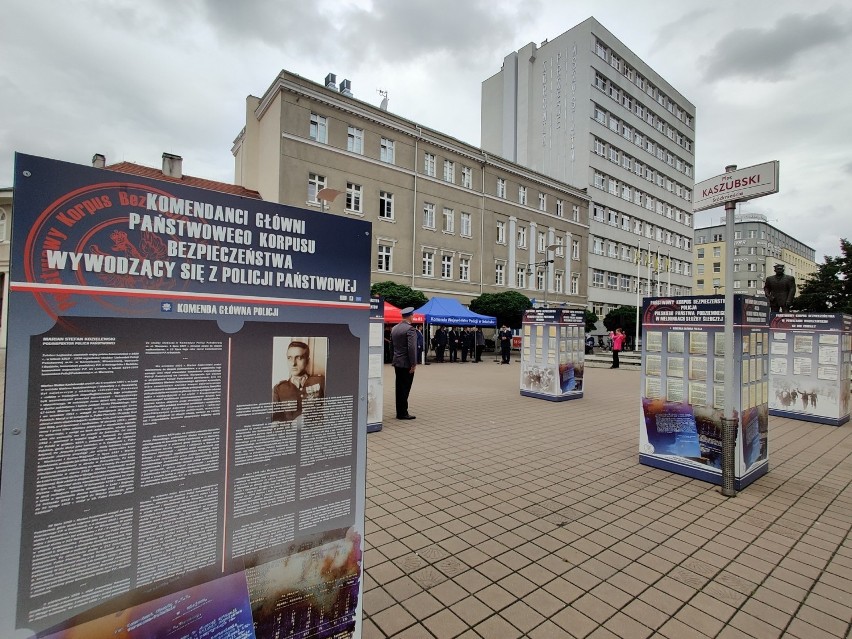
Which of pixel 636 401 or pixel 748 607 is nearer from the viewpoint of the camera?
pixel 748 607

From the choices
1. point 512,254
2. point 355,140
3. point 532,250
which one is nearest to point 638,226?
point 532,250

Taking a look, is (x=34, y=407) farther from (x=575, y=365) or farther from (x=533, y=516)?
(x=575, y=365)

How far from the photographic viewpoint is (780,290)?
1019 cm

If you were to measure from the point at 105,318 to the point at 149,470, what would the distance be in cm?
59

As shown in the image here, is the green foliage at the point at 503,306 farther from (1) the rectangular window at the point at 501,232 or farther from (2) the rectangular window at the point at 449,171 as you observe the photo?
(2) the rectangular window at the point at 449,171

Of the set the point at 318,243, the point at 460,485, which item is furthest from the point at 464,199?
the point at 318,243

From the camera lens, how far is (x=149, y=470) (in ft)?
5.59

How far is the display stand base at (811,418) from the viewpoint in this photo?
8953 millimetres

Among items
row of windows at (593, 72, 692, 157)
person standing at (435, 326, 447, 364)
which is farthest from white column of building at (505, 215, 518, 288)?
row of windows at (593, 72, 692, 157)

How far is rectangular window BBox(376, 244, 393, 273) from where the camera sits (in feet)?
96.6

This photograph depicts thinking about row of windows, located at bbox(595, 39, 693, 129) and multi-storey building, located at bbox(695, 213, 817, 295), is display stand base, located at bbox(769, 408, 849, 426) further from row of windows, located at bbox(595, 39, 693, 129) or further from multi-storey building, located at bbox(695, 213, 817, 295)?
multi-storey building, located at bbox(695, 213, 817, 295)

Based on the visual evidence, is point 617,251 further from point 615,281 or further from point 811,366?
point 811,366

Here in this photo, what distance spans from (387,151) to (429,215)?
5.30m

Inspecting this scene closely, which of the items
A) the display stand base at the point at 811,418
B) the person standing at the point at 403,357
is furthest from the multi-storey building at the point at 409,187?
the display stand base at the point at 811,418
